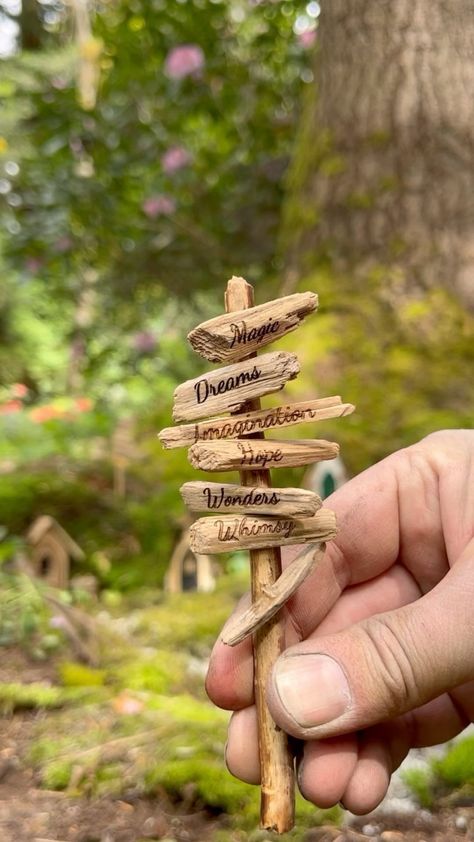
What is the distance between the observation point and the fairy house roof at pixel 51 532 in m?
2.80

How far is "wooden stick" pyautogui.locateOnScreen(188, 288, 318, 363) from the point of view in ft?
3.43

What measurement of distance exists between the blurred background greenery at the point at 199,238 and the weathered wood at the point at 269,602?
65 cm

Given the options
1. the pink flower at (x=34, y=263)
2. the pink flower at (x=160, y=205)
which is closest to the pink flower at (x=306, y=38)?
the pink flower at (x=160, y=205)

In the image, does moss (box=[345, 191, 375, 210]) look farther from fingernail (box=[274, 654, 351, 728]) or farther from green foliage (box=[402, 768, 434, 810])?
fingernail (box=[274, 654, 351, 728])

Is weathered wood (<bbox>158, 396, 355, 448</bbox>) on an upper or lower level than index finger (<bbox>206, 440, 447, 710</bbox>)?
upper

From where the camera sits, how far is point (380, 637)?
1.01 m

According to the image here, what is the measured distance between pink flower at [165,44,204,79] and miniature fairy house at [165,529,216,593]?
2522 mm

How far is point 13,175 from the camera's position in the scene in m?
4.54

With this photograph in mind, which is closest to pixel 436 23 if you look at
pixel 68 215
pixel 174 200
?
pixel 174 200

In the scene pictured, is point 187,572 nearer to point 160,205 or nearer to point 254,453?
point 254,453

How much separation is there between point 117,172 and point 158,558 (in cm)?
228

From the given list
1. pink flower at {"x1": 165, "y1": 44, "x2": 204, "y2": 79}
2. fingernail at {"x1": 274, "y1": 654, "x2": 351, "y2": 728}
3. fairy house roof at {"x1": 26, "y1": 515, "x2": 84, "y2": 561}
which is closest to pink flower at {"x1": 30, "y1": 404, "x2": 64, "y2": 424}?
fairy house roof at {"x1": 26, "y1": 515, "x2": 84, "y2": 561}

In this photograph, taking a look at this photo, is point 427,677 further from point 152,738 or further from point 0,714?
point 0,714

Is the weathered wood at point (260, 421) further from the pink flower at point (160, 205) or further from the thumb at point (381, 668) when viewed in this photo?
the pink flower at point (160, 205)
